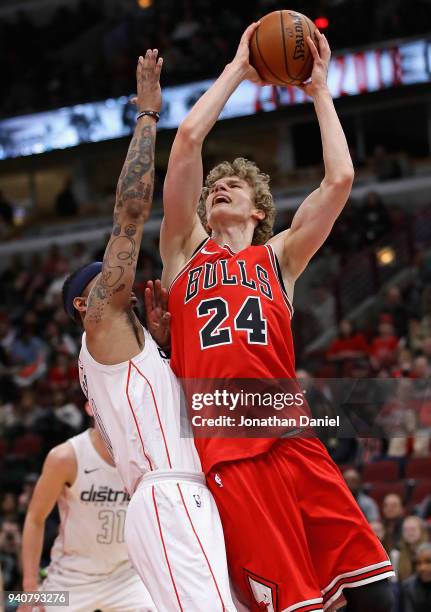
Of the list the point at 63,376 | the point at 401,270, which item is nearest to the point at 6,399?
the point at 63,376

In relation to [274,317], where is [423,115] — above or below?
above

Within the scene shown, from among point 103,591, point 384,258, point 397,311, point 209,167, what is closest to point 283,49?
point 103,591

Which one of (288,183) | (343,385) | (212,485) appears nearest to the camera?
(212,485)

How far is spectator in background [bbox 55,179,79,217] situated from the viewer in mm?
20250

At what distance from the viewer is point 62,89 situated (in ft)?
65.1

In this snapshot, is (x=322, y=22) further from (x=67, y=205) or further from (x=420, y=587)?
(x=420, y=587)

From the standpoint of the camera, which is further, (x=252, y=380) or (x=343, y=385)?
(x=343, y=385)

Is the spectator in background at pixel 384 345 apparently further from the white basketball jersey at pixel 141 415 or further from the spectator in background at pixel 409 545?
the white basketball jersey at pixel 141 415

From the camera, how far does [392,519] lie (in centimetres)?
866

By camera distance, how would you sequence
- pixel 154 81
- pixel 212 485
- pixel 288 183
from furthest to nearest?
pixel 288 183 → pixel 154 81 → pixel 212 485

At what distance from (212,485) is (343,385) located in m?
1.24

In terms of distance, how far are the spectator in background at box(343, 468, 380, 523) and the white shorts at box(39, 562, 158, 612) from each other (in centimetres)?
328

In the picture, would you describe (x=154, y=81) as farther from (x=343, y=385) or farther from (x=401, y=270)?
(x=401, y=270)

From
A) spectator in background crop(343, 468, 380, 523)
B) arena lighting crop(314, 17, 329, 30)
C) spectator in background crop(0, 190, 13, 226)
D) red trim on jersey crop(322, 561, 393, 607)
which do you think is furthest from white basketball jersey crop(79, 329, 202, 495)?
spectator in background crop(0, 190, 13, 226)
